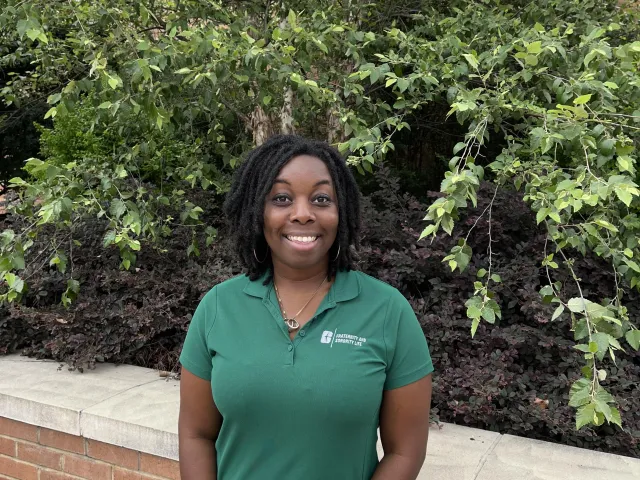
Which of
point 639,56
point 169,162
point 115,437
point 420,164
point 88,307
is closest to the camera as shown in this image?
point 115,437

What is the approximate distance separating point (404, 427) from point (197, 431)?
1.88 ft

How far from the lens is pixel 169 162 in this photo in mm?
4816

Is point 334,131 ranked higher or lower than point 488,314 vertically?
higher

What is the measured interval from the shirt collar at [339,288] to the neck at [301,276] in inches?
1.6

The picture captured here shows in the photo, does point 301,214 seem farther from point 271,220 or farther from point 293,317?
point 293,317

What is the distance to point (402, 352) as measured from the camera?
5.12 feet

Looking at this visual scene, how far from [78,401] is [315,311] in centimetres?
209

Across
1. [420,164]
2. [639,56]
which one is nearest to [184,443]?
[639,56]

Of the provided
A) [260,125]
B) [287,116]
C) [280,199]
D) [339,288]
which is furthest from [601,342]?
[260,125]

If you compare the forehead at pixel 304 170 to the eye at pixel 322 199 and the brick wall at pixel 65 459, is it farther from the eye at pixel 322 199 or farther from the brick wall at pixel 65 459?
the brick wall at pixel 65 459

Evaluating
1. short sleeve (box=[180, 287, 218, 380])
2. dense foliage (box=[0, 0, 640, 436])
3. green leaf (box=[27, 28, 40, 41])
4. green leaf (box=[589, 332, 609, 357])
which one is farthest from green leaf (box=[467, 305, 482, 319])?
green leaf (box=[27, 28, 40, 41])

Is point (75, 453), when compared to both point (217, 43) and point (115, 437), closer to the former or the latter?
point (115, 437)

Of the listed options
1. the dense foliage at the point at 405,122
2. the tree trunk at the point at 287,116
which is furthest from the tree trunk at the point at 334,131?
the tree trunk at the point at 287,116

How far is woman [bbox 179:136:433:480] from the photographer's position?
150 cm
